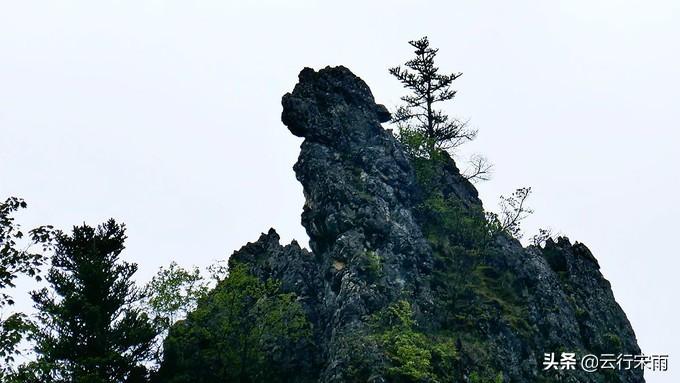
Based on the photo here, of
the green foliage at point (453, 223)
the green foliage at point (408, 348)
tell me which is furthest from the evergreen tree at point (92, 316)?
the green foliage at point (453, 223)

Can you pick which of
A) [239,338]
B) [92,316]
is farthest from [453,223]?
[92,316]

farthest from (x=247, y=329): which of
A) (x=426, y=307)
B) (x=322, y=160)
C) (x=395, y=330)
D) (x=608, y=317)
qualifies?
(x=608, y=317)

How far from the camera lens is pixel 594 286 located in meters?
67.4

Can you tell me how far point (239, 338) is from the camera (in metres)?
53.2

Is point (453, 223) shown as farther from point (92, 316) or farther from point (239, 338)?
point (92, 316)

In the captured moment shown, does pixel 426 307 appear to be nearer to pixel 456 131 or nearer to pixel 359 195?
pixel 359 195

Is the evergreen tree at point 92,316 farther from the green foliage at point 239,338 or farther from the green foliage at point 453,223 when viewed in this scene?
the green foliage at point 453,223

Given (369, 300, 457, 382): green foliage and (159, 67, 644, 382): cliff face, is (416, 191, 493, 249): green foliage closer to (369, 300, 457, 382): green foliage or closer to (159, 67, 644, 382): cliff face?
(159, 67, 644, 382): cliff face

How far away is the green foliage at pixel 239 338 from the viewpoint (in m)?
51.6

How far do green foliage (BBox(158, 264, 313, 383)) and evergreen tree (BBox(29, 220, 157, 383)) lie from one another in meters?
5.09

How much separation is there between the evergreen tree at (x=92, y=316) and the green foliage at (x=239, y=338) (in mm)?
5087

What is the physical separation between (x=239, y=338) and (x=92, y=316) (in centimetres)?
1266

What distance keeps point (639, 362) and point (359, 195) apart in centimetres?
→ 3147

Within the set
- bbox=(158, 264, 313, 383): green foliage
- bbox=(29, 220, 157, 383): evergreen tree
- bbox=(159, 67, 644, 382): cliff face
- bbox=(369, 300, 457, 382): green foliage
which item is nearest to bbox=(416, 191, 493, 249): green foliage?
bbox=(159, 67, 644, 382): cliff face
